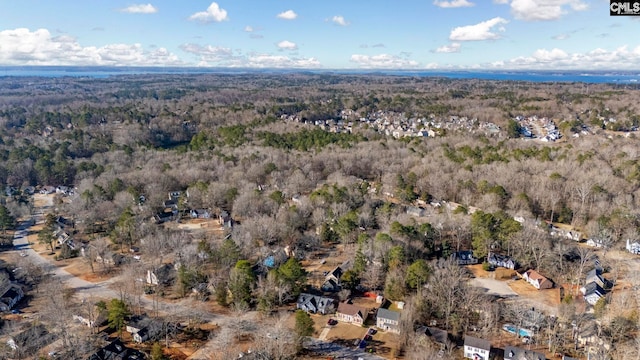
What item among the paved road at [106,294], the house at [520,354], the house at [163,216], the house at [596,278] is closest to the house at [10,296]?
the paved road at [106,294]

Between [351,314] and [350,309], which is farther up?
[350,309]

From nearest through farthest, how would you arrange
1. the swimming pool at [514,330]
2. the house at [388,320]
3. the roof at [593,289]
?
the swimming pool at [514,330] < the house at [388,320] < the roof at [593,289]

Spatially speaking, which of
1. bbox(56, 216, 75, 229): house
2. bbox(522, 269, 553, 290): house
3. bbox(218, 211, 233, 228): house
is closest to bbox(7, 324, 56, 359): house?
bbox(218, 211, 233, 228): house

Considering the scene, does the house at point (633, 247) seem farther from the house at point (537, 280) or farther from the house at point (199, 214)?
the house at point (199, 214)

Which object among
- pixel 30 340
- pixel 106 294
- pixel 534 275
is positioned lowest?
pixel 106 294

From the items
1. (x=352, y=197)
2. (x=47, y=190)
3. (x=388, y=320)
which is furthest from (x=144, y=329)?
(x=47, y=190)

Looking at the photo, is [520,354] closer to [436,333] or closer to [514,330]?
[514,330]

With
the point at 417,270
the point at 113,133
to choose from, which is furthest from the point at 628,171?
the point at 113,133
